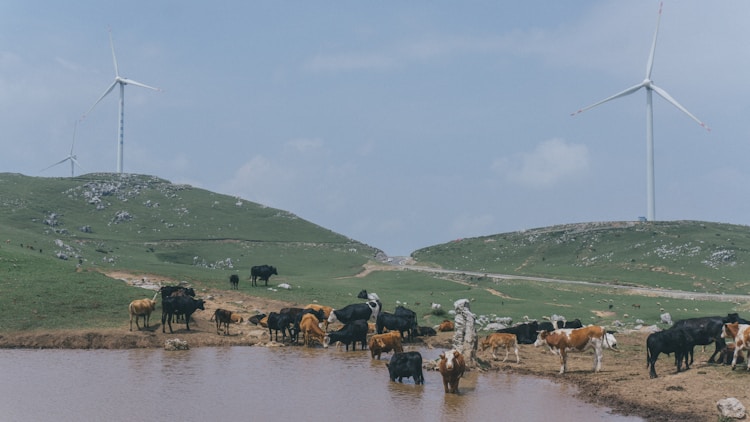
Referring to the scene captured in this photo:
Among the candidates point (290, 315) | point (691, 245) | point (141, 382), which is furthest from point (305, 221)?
point (141, 382)

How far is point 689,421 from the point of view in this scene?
57.5 ft

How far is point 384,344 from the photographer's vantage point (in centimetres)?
2831

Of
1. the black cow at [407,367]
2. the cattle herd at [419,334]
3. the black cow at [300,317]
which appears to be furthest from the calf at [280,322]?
the black cow at [407,367]

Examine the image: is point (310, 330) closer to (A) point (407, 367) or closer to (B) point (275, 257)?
(A) point (407, 367)

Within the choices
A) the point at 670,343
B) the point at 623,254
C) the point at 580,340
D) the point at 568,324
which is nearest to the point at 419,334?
the point at 568,324

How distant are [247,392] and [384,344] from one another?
26.8ft

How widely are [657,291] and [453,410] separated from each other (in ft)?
180

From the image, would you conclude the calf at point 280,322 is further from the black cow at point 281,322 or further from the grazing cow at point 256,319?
the grazing cow at point 256,319

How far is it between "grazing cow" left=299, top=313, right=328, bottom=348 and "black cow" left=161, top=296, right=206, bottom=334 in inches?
219

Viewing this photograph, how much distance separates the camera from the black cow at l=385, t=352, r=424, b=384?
74.9ft

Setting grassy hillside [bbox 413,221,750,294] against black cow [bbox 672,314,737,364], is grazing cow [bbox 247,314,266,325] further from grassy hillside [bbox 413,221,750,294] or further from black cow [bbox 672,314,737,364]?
grassy hillside [bbox 413,221,750,294]

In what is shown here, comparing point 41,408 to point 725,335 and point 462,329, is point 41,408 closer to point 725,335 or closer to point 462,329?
point 462,329

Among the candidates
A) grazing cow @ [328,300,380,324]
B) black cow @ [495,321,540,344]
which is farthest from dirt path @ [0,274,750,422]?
grazing cow @ [328,300,380,324]

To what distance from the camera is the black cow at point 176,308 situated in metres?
32.5
